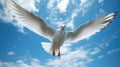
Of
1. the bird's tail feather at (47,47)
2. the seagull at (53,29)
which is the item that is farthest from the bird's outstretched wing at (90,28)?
the bird's tail feather at (47,47)

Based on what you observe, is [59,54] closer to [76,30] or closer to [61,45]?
[61,45]

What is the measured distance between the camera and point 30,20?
2719 mm

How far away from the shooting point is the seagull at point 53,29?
2.58m

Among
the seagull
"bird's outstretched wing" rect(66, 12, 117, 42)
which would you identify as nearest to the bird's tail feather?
the seagull

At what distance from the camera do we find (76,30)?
2.85 metres

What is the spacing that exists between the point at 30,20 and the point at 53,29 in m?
0.27

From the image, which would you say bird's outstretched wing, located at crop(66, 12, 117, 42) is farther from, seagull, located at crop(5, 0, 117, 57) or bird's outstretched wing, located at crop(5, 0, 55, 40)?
bird's outstretched wing, located at crop(5, 0, 55, 40)

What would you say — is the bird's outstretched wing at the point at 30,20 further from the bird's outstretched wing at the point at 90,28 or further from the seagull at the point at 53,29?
the bird's outstretched wing at the point at 90,28

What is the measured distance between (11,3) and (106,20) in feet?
2.80

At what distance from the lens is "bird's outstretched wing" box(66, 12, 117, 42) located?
8.43 ft

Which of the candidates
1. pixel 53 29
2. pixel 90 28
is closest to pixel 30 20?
pixel 53 29

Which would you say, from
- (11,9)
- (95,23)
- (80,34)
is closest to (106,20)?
(95,23)

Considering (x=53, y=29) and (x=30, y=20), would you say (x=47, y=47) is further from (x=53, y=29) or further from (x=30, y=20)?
(x=30, y=20)

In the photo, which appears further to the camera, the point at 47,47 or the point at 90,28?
the point at 47,47
